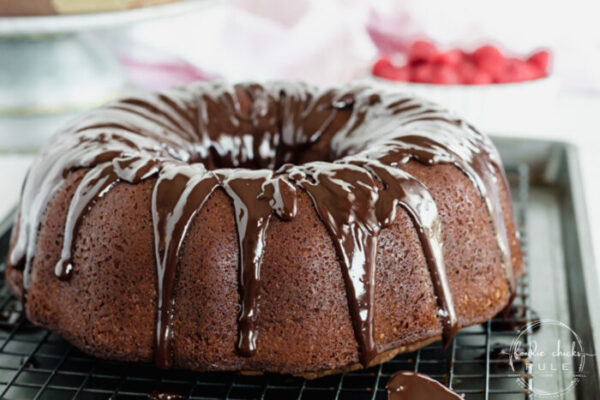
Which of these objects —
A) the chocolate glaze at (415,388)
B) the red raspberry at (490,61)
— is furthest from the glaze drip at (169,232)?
the red raspberry at (490,61)

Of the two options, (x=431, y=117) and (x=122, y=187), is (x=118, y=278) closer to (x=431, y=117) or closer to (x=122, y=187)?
(x=122, y=187)

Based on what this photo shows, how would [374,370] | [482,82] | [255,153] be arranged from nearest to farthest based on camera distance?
1. [374,370]
2. [255,153]
3. [482,82]

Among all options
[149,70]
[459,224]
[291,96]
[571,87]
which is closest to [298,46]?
[149,70]

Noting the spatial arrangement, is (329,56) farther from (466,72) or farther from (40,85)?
(40,85)

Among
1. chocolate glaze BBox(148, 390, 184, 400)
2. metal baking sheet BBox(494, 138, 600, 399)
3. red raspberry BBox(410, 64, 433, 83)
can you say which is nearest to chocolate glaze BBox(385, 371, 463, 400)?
metal baking sheet BBox(494, 138, 600, 399)

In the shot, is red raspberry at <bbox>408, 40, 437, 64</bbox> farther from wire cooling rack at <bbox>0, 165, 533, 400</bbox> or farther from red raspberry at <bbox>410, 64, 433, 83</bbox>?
wire cooling rack at <bbox>0, 165, 533, 400</bbox>

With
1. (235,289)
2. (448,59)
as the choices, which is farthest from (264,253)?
(448,59)

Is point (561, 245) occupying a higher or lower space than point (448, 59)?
lower

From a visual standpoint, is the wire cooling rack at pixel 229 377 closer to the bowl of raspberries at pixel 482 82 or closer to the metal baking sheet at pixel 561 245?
the metal baking sheet at pixel 561 245
